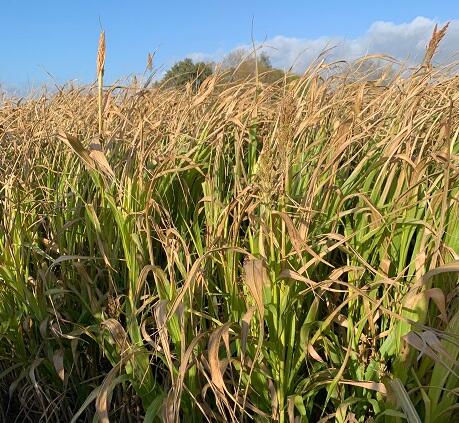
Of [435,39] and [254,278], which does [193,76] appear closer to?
[435,39]

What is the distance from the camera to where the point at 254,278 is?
1.16 m

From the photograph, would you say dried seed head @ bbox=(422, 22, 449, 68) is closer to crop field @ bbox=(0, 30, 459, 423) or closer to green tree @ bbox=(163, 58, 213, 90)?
crop field @ bbox=(0, 30, 459, 423)

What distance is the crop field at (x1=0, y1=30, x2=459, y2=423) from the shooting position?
1.22m

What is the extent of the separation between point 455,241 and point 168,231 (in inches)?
25.1

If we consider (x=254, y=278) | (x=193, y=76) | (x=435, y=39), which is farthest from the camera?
(x=193, y=76)

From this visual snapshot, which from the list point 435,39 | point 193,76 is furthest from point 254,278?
point 193,76

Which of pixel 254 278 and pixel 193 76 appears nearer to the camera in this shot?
pixel 254 278

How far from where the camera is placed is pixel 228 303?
4.49ft

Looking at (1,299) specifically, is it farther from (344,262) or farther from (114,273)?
(344,262)

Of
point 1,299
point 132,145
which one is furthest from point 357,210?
point 1,299

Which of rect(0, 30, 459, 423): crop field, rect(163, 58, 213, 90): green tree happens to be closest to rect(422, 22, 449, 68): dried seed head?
rect(0, 30, 459, 423): crop field

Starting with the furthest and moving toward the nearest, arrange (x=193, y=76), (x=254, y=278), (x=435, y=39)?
(x=193, y=76) → (x=435, y=39) → (x=254, y=278)

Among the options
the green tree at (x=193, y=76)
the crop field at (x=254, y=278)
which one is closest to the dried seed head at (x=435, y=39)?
the crop field at (x=254, y=278)

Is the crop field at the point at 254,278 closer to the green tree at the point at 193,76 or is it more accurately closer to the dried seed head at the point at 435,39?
the dried seed head at the point at 435,39
